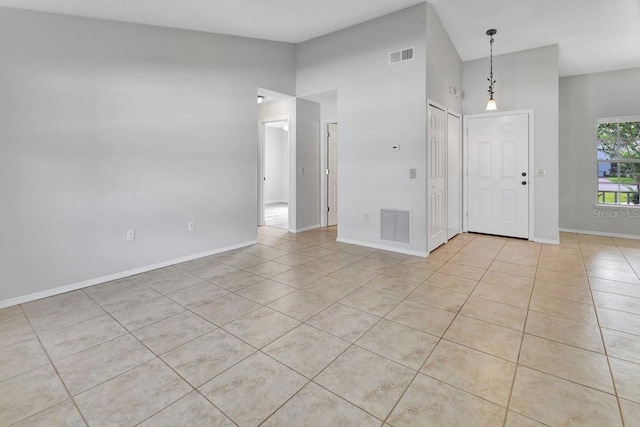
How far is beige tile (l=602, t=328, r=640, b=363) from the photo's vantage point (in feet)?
6.68

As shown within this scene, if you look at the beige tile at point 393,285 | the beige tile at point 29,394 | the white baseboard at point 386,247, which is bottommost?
the beige tile at point 29,394

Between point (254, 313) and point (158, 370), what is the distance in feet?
2.83

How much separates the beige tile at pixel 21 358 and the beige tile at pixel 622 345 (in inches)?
144

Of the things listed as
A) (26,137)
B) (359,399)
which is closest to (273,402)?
(359,399)

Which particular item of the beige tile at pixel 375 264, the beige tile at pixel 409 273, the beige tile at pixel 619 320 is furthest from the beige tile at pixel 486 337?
the beige tile at pixel 375 264

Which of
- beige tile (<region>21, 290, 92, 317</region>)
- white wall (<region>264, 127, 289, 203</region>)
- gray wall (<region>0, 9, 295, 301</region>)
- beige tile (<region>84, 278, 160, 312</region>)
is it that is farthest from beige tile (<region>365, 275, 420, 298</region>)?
white wall (<region>264, 127, 289, 203</region>)

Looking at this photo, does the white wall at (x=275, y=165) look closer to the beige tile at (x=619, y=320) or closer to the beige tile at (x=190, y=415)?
the beige tile at (x=619, y=320)

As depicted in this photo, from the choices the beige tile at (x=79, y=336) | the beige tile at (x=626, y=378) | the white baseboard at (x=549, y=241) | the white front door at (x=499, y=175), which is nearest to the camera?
the beige tile at (x=626, y=378)

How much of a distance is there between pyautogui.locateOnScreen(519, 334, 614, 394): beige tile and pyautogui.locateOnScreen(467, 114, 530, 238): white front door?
3649mm

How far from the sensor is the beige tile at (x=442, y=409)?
1.50 m

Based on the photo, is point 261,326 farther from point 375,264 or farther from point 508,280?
point 508,280

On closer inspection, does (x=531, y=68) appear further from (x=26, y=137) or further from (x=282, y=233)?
(x=26, y=137)

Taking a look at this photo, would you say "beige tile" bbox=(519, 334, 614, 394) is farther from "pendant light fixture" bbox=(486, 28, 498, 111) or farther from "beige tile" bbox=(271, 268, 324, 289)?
"pendant light fixture" bbox=(486, 28, 498, 111)

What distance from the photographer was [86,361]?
2014 mm
